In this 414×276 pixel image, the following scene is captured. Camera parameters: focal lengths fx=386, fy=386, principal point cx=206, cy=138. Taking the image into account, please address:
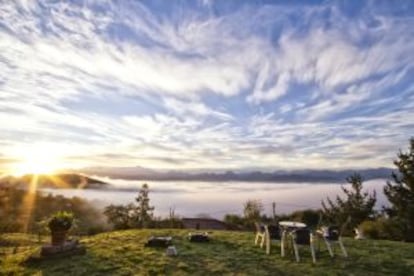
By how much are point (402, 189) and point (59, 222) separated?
21.2 m

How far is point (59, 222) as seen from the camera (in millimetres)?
10219

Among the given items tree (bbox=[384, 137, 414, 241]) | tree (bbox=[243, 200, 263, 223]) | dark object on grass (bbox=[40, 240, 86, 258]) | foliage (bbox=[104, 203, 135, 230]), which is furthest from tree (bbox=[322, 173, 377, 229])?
dark object on grass (bbox=[40, 240, 86, 258])

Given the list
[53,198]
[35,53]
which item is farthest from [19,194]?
[35,53]

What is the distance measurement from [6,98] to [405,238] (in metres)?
19.8

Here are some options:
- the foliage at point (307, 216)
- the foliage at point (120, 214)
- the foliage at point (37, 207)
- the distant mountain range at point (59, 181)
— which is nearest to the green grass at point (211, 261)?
the foliage at point (120, 214)

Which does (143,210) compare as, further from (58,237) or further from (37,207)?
(37,207)

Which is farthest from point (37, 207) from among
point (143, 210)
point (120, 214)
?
point (143, 210)

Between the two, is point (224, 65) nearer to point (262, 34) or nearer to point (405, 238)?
point (262, 34)

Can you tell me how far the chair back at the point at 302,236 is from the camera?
31.5ft

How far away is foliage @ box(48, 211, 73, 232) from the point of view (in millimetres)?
10195

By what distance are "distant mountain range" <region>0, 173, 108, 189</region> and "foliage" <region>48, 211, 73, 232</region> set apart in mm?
22846

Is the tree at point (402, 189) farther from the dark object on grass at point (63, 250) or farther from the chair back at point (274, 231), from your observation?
the dark object on grass at point (63, 250)

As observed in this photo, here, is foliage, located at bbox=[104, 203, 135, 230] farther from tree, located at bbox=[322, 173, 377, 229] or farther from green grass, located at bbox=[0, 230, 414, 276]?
tree, located at bbox=[322, 173, 377, 229]

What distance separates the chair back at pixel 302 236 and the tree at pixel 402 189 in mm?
14796
